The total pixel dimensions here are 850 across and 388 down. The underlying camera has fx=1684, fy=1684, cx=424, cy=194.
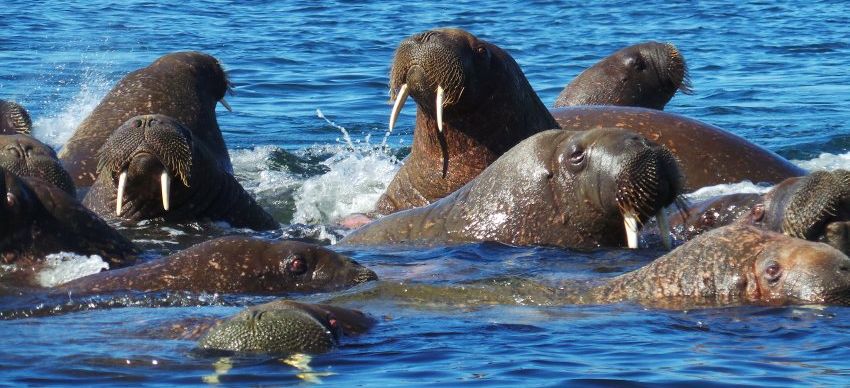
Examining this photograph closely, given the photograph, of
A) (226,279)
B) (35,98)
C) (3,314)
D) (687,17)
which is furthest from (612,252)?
(687,17)

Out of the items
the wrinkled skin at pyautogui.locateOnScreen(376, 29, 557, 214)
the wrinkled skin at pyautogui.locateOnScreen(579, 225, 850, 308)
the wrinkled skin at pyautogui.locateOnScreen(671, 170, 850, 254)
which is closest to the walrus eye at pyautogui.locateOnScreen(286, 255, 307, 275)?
the wrinkled skin at pyautogui.locateOnScreen(579, 225, 850, 308)

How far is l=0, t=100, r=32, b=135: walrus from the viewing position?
14.8 metres

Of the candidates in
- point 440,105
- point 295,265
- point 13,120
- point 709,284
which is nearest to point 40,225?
point 295,265

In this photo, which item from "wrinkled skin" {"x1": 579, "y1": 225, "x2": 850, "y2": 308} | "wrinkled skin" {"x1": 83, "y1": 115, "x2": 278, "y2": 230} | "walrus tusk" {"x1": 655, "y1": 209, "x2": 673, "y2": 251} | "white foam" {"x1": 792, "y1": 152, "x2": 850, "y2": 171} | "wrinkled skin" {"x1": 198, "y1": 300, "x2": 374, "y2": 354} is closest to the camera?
"wrinkled skin" {"x1": 198, "y1": 300, "x2": 374, "y2": 354}

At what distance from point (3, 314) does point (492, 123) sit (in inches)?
203

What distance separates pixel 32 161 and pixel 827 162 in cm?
816

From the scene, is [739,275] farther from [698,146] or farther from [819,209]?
[698,146]

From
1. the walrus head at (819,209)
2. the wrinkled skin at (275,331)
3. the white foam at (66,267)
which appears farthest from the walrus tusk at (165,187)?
the wrinkled skin at (275,331)

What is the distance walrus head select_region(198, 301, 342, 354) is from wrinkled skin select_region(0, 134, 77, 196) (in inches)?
195

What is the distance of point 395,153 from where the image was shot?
1833cm

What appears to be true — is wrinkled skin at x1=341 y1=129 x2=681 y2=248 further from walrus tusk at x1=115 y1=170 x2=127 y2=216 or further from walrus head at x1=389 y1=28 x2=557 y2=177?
walrus tusk at x1=115 y1=170 x2=127 y2=216

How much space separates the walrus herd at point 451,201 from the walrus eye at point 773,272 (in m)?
0.01

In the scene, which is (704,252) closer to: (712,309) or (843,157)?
(712,309)

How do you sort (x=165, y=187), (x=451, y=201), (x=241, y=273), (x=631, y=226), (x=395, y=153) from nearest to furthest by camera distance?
(x=241, y=273)
(x=631, y=226)
(x=451, y=201)
(x=165, y=187)
(x=395, y=153)
